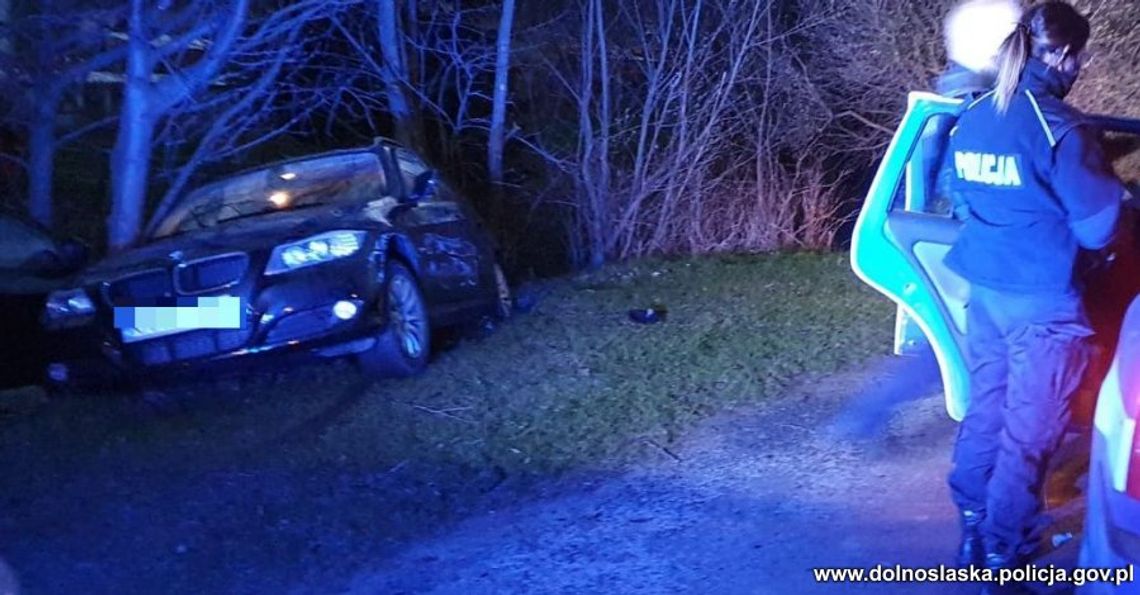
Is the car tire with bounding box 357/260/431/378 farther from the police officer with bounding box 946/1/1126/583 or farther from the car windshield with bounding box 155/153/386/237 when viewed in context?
the police officer with bounding box 946/1/1126/583

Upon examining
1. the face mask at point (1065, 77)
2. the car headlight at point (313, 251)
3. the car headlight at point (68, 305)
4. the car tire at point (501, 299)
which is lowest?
the car tire at point (501, 299)

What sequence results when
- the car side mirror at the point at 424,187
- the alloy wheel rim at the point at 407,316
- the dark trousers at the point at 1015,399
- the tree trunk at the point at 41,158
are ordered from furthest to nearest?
the tree trunk at the point at 41,158, the car side mirror at the point at 424,187, the alloy wheel rim at the point at 407,316, the dark trousers at the point at 1015,399

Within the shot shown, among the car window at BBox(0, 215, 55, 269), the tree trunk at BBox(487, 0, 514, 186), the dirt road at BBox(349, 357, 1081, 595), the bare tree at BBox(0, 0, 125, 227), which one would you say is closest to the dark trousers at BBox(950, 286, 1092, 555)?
the dirt road at BBox(349, 357, 1081, 595)

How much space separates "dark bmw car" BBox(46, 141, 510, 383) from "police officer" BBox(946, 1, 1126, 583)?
152 inches

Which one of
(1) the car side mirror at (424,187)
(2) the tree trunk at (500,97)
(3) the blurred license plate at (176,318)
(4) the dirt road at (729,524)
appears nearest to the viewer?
(4) the dirt road at (729,524)

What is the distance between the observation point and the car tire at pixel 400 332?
7793mm

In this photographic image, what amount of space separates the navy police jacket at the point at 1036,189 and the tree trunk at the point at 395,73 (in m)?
9.63

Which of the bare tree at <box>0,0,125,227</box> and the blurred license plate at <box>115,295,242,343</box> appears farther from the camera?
the bare tree at <box>0,0,125,227</box>

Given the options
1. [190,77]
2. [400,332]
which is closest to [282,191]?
[400,332]

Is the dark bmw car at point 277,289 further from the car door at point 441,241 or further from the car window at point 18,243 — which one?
the car window at point 18,243

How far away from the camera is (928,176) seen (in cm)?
552

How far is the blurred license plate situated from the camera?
744 cm

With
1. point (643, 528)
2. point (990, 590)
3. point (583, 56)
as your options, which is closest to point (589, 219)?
point (583, 56)

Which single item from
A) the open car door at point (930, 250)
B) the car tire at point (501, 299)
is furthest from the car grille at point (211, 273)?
the open car door at point (930, 250)
